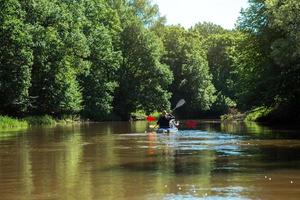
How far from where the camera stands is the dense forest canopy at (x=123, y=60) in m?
46.8

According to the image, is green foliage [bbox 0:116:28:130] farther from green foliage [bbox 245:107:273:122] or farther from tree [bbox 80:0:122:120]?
green foliage [bbox 245:107:273:122]

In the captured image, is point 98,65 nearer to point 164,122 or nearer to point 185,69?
point 185,69

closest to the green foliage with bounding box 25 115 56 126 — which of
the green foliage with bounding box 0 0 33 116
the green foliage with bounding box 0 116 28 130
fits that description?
the green foliage with bounding box 0 0 33 116

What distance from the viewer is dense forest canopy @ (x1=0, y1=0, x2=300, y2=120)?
4684cm

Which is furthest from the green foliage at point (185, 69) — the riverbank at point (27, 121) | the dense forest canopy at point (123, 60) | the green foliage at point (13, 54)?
the green foliage at point (13, 54)

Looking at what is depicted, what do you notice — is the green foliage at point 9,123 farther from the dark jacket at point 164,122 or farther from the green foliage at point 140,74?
the green foliage at point 140,74

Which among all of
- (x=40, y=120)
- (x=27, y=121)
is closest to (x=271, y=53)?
(x=27, y=121)

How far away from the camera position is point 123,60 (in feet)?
256

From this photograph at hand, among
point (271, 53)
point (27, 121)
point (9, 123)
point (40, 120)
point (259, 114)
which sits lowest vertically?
point (9, 123)

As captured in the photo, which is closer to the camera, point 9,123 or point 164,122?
point 164,122

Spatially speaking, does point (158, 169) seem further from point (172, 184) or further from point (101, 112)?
point (101, 112)

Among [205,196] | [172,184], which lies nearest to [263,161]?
[172,184]

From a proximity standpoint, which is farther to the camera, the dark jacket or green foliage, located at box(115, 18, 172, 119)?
green foliage, located at box(115, 18, 172, 119)

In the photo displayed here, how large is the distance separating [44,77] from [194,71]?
134 ft
